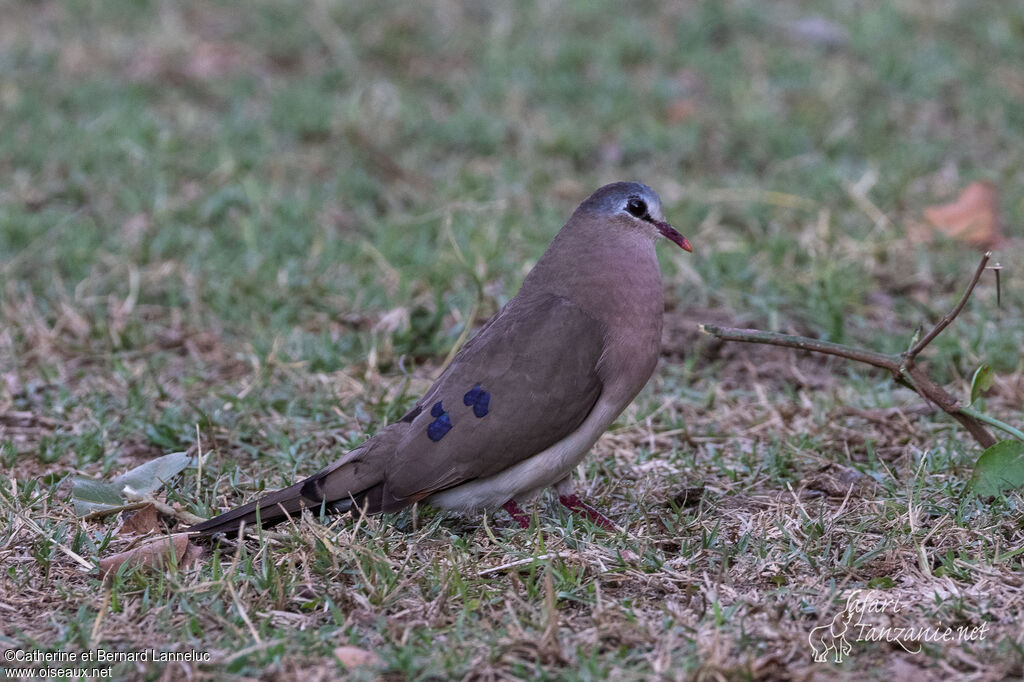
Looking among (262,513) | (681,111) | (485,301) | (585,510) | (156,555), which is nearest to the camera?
(156,555)

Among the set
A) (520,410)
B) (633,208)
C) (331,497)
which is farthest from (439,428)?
(633,208)

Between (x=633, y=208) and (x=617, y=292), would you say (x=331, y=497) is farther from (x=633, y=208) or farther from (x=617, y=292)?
(x=633, y=208)

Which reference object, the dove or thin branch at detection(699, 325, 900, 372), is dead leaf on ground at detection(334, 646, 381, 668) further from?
thin branch at detection(699, 325, 900, 372)

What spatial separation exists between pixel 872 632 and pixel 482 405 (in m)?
1.20


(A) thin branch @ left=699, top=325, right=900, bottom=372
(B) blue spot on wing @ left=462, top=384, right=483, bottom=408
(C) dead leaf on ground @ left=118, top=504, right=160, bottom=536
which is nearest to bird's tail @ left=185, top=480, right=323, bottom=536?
(C) dead leaf on ground @ left=118, top=504, right=160, bottom=536

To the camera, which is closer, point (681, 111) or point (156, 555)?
point (156, 555)

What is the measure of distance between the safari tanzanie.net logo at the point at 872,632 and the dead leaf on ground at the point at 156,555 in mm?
1611

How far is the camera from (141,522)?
3.56 meters

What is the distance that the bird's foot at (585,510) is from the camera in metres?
3.53

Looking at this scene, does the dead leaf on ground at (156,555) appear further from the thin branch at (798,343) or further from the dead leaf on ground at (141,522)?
the thin branch at (798,343)

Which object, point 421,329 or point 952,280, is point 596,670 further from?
point 952,280

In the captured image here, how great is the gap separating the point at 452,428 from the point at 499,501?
0.87 feet

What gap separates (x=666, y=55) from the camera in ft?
26.1

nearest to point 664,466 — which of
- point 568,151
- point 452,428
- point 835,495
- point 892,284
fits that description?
point 835,495
